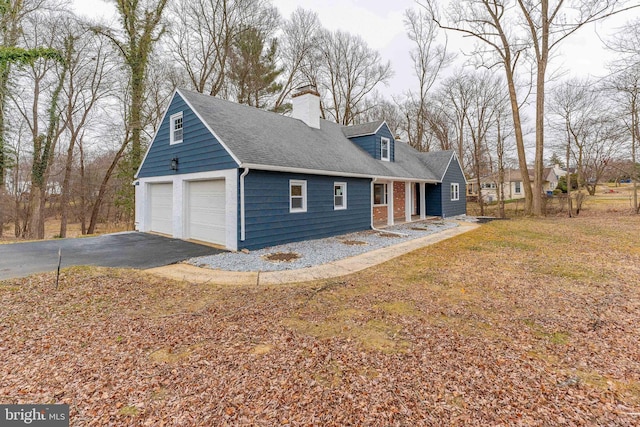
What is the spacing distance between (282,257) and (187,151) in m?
5.33

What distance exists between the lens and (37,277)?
5.18m

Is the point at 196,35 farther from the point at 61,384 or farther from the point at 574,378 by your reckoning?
the point at 574,378

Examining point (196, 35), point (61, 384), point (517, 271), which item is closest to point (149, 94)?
point (196, 35)

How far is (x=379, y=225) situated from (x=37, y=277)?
11766 mm

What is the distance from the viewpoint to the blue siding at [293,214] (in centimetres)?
827

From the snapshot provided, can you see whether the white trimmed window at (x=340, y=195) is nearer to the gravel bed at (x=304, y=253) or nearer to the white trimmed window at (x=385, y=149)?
the gravel bed at (x=304, y=253)

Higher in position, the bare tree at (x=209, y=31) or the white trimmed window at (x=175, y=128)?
the bare tree at (x=209, y=31)

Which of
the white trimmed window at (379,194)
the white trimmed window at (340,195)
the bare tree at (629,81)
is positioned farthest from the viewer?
the white trimmed window at (379,194)

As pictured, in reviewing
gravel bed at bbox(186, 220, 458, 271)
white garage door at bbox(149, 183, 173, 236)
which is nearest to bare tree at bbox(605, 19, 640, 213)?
gravel bed at bbox(186, 220, 458, 271)

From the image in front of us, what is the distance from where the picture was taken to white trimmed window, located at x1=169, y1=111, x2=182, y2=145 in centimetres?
1020

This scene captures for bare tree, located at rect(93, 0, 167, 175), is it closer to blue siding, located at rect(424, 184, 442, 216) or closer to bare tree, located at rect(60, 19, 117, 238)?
bare tree, located at rect(60, 19, 117, 238)

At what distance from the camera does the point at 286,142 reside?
1032 cm

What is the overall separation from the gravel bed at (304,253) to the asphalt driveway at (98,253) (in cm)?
100

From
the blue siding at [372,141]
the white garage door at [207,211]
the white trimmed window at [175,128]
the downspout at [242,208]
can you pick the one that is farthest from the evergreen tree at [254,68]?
the downspout at [242,208]
